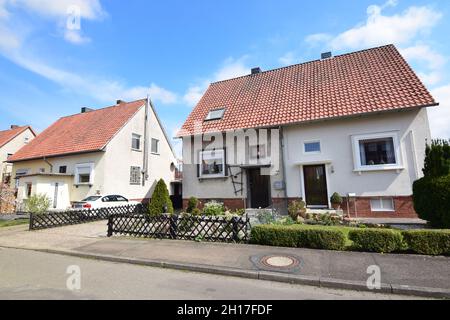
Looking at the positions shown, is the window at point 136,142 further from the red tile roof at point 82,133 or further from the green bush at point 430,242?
the green bush at point 430,242

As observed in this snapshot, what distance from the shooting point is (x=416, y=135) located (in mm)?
11031

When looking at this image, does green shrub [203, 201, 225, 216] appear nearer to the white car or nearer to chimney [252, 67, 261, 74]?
the white car

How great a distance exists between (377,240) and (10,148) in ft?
118

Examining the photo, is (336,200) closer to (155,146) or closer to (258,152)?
(258,152)

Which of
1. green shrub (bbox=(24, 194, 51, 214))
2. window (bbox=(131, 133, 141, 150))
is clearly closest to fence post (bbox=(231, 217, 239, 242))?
green shrub (bbox=(24, 194, 51, 214))

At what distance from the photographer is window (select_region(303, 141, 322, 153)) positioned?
12.8 metres

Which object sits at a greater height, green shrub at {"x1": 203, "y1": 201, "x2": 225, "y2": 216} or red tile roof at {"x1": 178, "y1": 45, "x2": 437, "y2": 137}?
red tile roof at {"x1": 178, "y1": 45, "x2": 437, "y2": 137}

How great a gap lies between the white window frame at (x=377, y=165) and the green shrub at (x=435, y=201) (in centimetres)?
343

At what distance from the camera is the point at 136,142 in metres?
21.6

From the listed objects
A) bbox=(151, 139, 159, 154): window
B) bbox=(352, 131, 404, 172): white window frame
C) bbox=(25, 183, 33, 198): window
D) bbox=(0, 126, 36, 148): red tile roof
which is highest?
bbox=(0, 126, 36, 148): red tile roof

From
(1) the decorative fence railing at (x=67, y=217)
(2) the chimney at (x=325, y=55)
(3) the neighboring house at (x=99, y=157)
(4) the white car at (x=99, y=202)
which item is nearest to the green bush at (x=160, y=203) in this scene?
(1) the decorative fence railing at (x=67, y=217)

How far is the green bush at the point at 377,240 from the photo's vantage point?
647 cm

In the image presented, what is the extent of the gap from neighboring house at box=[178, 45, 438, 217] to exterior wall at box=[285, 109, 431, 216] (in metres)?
0.04
